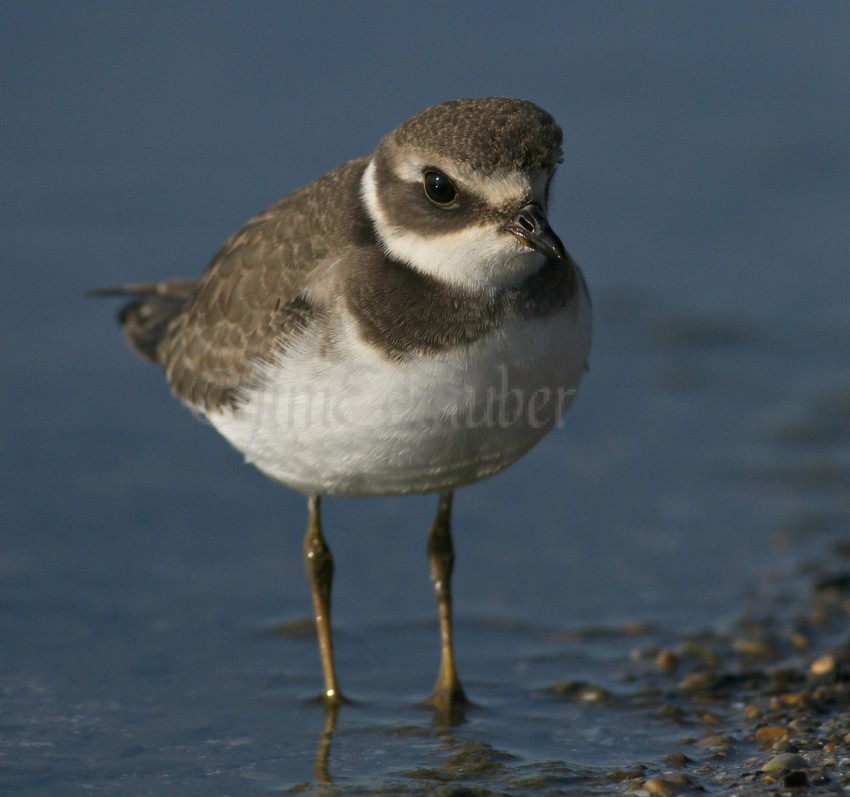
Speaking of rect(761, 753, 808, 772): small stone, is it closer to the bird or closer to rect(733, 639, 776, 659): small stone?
rect(733, 639, 776, 659): small stone

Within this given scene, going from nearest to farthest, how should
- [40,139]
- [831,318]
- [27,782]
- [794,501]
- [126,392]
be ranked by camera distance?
[27,782] → [794,501] → [126,392] → [831,318] → [40,139]

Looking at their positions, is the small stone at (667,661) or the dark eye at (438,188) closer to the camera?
the dark eye at (438,188)

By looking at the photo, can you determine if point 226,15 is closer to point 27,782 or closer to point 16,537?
point 16,537

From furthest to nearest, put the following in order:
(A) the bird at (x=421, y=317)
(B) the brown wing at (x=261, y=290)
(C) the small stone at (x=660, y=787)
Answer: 1. (B) the brown wing at (x=261, y=290)
2. (A) the bird at (x=421, y=317)
3. (C) the small stone at (x=660, y=787)

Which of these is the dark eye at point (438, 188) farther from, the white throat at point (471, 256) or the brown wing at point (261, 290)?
the brown wing at point (261, 290)

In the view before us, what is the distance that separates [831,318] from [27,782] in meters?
7.30

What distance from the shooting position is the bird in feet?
19.3

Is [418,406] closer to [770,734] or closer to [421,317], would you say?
[421,317]

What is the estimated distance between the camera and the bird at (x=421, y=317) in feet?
19.3

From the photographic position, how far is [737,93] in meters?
14.4

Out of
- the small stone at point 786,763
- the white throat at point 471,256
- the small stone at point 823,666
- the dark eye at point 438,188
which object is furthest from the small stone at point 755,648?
the dark eye at point 438,188

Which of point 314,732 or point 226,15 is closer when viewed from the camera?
point 314,732

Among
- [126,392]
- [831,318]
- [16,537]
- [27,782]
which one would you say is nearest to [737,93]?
[831,318]

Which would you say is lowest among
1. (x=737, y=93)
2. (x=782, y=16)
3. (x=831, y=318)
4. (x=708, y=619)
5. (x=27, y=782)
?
(x=27, y=782)
